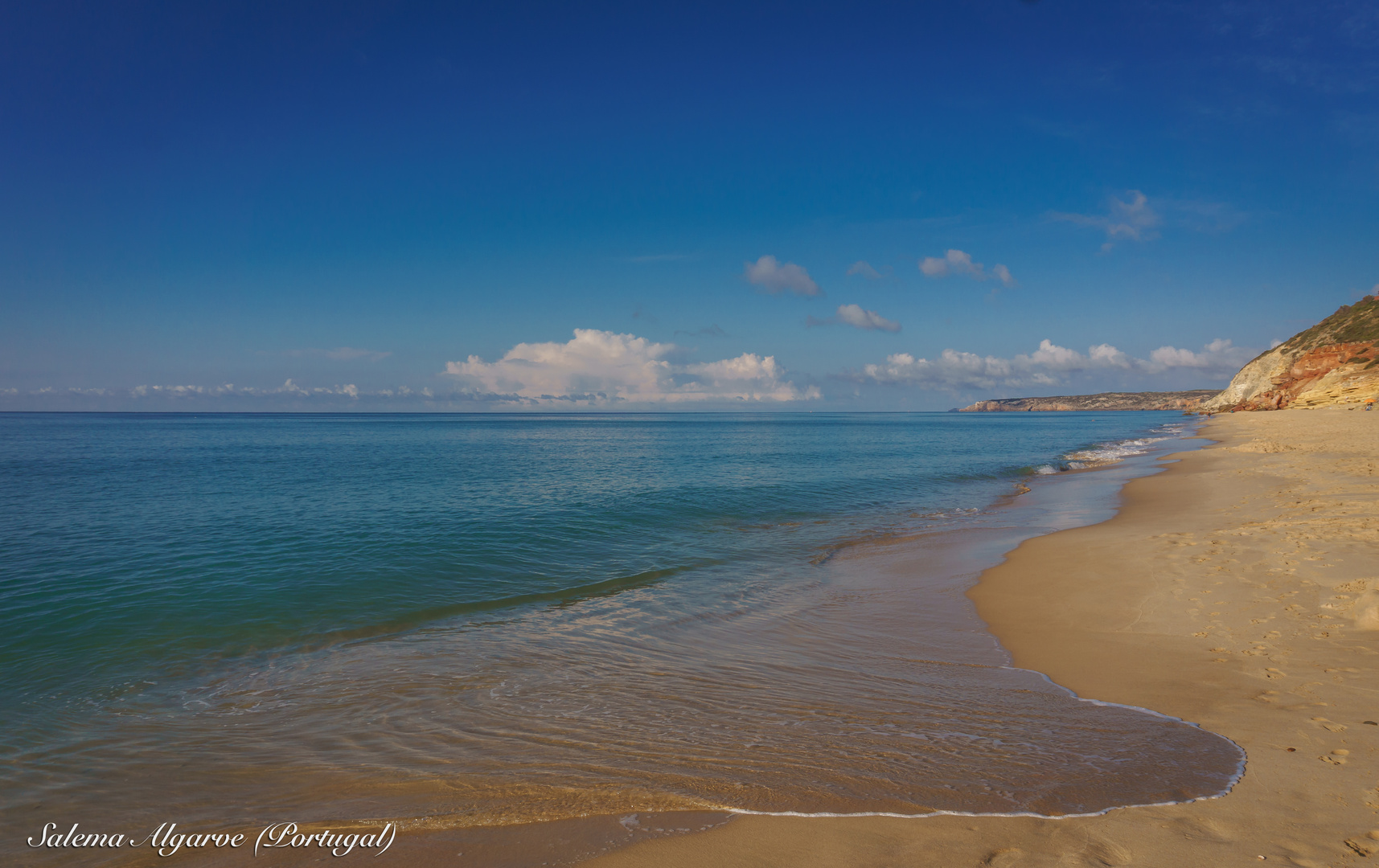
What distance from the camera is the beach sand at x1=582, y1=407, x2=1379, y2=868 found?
4301mm

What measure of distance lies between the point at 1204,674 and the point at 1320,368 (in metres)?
113

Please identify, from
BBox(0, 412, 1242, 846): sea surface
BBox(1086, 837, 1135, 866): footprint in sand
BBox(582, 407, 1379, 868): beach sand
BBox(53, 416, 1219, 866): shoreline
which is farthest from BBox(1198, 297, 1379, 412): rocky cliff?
BBox(1086, 837, 1135, 866): footprint in sand

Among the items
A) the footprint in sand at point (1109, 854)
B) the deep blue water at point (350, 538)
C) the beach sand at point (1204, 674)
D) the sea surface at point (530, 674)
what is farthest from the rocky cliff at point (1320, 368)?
the footprint in sand at point (1109, 854)

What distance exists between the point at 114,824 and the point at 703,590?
9816mm

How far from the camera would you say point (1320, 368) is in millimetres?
85000

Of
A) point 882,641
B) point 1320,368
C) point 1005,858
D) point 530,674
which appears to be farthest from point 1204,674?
point 1320,368

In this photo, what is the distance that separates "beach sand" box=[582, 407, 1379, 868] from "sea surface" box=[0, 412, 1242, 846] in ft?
1.28

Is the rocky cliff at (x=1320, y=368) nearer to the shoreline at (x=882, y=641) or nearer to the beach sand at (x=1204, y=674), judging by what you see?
the shoreline at (x=882, y=641)

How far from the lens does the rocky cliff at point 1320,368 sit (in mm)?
73750

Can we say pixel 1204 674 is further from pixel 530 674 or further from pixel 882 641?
pixel 530 674

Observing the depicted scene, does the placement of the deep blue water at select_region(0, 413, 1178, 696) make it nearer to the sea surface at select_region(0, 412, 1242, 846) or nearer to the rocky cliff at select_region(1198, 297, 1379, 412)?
the sea surface at select_region(0, 412, 1242, 846)

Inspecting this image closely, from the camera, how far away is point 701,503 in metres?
26.4

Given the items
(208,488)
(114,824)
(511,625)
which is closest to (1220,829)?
(114,824)

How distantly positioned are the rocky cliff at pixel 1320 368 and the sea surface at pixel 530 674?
83.0 metres
